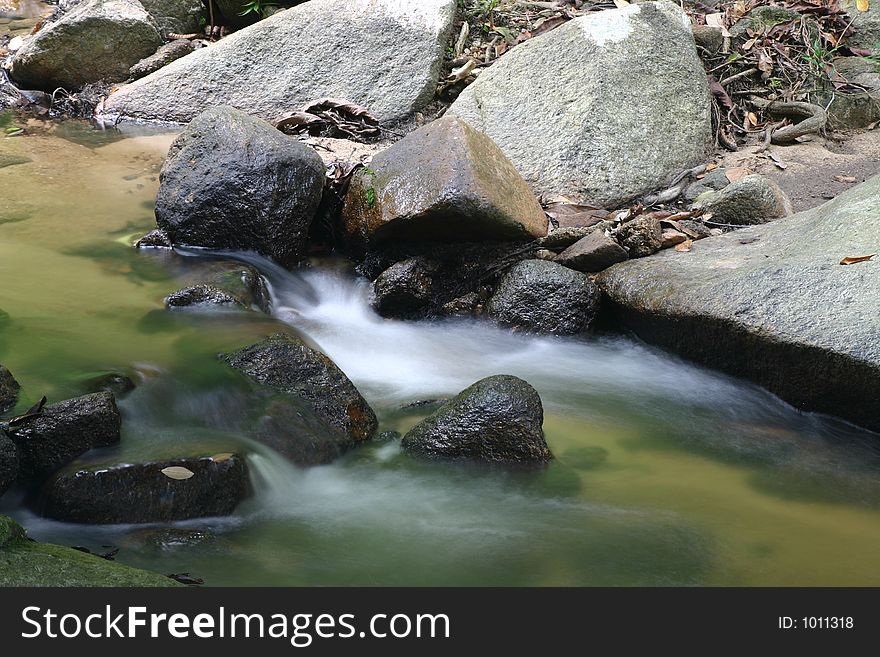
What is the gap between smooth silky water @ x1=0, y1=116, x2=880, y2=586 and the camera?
3.34 metres

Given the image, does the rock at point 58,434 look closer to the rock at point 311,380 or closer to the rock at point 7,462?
the rock at point 7,462

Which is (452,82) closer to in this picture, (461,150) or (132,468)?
(461,150)

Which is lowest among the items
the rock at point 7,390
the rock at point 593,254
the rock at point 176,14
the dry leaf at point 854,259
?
the rock at point 593,254

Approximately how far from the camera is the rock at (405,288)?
573 cm

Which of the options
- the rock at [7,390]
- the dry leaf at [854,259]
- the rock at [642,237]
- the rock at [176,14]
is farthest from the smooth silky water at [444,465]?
the rock at [176,14]

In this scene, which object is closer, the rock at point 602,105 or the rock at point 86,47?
the rock at point 602,105

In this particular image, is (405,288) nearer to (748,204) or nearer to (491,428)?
(491,428)

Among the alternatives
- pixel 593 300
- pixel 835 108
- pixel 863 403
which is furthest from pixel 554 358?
pixel 835 108

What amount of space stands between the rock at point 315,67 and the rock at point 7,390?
527cm

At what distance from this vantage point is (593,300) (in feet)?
18.3

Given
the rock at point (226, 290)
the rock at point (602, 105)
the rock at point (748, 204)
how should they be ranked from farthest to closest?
1. the rock at point (602, 105)
2. the rock at point (748, 204)
3. the rock at point (226, 290)

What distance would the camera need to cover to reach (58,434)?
3.60 meters

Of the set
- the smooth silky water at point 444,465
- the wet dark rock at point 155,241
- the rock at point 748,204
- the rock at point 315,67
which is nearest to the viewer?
the smooth silky water at point 444,465

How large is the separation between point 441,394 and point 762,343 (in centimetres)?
171
